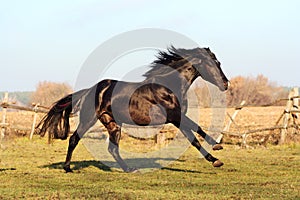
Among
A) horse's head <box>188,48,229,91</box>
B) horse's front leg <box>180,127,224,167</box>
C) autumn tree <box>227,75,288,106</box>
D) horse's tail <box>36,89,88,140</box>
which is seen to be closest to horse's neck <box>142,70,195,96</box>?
horse's head <box>188,48,229,91</box>

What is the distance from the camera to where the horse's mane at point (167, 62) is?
9164 mm

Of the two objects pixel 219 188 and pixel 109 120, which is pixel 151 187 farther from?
pixel 109 120

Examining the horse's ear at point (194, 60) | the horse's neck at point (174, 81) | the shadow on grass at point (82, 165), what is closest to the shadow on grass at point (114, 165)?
the shadow on grass at point (82, 165)

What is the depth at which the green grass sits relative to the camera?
6.22m

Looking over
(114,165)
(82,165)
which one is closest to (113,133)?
(114,165)

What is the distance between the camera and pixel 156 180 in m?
7.77

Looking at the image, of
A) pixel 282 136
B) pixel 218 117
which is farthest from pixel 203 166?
pixel 218 117

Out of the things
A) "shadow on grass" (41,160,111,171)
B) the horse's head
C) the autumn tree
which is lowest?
"shadow on grass" (41,160,111,171)

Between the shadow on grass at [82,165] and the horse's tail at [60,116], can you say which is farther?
the shadow on grass at [82,165]

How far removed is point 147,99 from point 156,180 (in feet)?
5.97

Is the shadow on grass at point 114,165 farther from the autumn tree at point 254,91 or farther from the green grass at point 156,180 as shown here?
the autumn tree at point 254,91

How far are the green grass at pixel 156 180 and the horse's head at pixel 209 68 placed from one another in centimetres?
176

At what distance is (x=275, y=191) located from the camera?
651cm

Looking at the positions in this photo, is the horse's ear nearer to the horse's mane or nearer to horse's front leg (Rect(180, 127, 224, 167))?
the horse's mane
